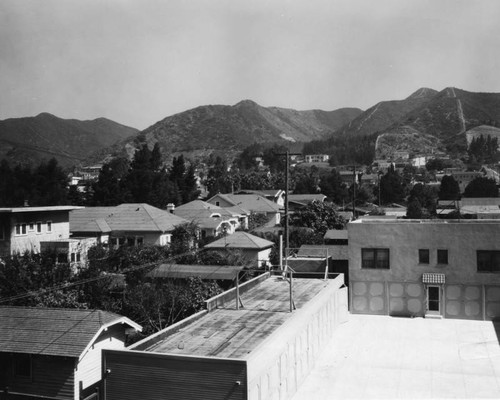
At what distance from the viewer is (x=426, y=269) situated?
33438 mm

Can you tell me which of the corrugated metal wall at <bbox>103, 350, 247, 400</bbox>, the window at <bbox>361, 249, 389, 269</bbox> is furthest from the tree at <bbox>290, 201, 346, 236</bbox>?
the corrugated metal wall at <bbox>103, 350, 247, 400</bbox>

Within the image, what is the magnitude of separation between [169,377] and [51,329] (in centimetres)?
694

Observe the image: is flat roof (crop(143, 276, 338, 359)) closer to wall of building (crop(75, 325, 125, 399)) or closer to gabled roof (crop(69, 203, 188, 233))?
wall of building (crop(75, 325, 125, 399))

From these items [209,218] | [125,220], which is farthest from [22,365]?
[209,218]

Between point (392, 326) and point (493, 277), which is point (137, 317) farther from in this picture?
point (493, 277)

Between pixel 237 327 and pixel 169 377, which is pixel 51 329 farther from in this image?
pixel 237 327

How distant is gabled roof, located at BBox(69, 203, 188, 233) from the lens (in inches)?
2098

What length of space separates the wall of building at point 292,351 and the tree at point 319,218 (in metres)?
34.2

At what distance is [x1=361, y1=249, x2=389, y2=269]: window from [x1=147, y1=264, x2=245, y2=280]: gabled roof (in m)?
8.18

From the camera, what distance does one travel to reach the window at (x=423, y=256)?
3356 cm

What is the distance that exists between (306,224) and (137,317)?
3751 cm

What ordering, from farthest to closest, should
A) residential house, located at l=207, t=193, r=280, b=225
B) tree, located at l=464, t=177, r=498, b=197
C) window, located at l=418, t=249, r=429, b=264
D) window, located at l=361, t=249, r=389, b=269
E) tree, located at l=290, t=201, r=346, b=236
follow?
tree, located at l=464, t=177, r=498, b=197
residential house, located at l=207, t=193, r=280, b=225
tree, located at l=290, t=201, r=346, b=236
window, located at l=361, t=249, r=389, b=269
window, located at l=418, t=249, r=429, b=264

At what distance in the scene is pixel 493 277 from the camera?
32.2 meters

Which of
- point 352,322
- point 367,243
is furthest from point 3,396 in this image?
point 367,243
